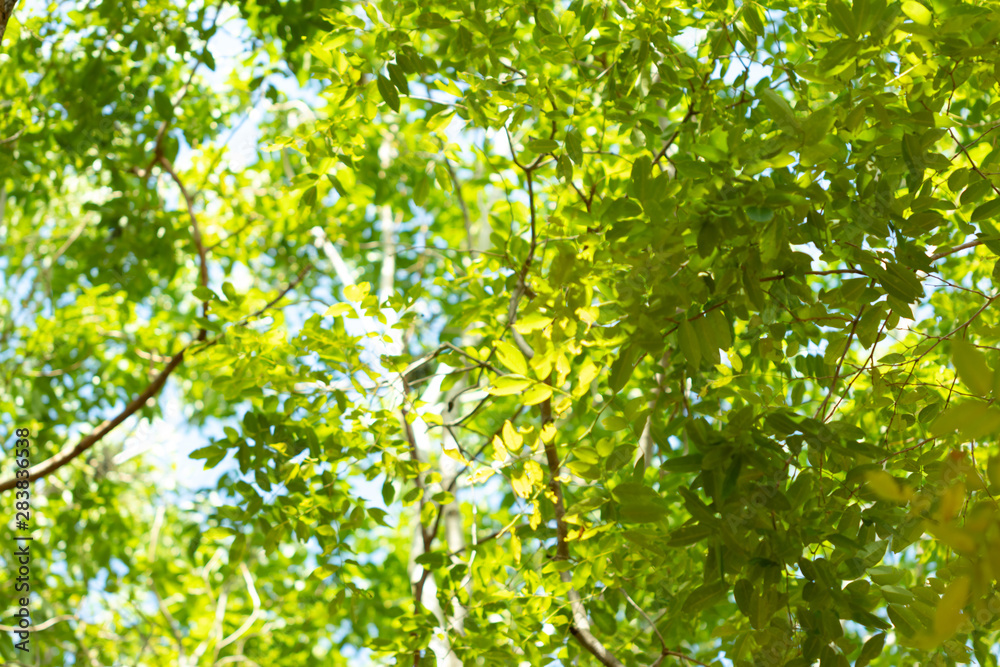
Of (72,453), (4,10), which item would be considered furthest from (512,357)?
(72,453)

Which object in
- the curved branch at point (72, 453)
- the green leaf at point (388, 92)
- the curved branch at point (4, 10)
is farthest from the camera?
the curved branch at point (72, 453)

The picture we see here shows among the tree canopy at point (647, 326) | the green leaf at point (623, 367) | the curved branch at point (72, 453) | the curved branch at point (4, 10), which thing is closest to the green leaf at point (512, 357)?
the tree canopy at point (647, 326)

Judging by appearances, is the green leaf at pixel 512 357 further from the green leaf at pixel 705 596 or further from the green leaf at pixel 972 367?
the green leaf at pixel 972 367

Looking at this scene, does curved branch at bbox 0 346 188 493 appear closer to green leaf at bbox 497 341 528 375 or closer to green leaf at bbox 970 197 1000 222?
Result: green leaf at bbox 497 341 528 375

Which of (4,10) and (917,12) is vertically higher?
(4,10)

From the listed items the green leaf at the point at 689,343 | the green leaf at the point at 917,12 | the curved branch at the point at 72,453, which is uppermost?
the curved branch at the point at 72,453

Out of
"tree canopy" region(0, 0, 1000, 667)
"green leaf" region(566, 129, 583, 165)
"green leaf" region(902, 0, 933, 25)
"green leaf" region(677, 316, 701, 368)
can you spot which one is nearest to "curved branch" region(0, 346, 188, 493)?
"tree canopy" region(0, 0, 1000, 667)

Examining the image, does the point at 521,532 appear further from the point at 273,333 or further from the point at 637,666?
the point at 273,333

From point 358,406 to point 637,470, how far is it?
869mm

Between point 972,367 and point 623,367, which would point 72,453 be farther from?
point 972,367

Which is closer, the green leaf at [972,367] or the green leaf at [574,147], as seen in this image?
the green leaf at [972,367]

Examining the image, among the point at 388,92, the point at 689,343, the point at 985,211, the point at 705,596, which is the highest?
the point at 388,92

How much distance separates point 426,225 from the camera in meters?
4.95

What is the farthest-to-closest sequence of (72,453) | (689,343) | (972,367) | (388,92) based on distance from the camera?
(72,453) → (388,92) → (689,343) → (972,367)
